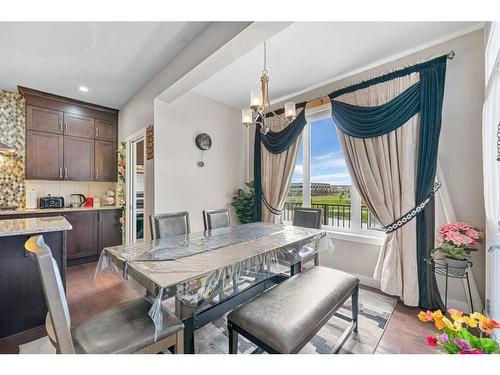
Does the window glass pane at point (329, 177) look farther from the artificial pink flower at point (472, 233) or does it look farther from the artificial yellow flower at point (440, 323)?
the artificial yellow flower at point (440, 323)

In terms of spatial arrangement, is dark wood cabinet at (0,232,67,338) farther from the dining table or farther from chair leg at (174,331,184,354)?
chair leg at (174,331,184,354)

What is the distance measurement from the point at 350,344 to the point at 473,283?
1.34 meters

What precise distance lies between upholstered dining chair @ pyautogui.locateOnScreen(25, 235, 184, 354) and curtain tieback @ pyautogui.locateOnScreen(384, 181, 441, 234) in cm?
227

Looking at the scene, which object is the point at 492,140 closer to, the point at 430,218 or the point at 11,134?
the point at 430,218

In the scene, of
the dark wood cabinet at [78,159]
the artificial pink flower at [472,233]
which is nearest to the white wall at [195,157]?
the dark wood cabinet at [78,159]

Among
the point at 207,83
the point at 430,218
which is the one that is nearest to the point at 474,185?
the point at 430,218

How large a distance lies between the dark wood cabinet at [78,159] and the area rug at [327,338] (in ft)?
9.14

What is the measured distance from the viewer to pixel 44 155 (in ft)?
11.3

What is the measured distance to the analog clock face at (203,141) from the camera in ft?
11.1

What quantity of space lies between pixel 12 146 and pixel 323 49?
15.2ft

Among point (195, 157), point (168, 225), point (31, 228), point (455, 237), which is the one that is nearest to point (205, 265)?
point (168, 225)

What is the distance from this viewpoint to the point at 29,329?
1841mm

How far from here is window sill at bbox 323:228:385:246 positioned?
2619 mm

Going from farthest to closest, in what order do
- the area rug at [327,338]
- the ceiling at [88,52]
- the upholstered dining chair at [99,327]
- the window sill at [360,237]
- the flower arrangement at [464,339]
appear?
the window sill at [360,237]
the ceiling at [88,52]
the area rug at [327,338]
the upholstered dining chair at [99,327]
the flower arrangement at [464,339]
